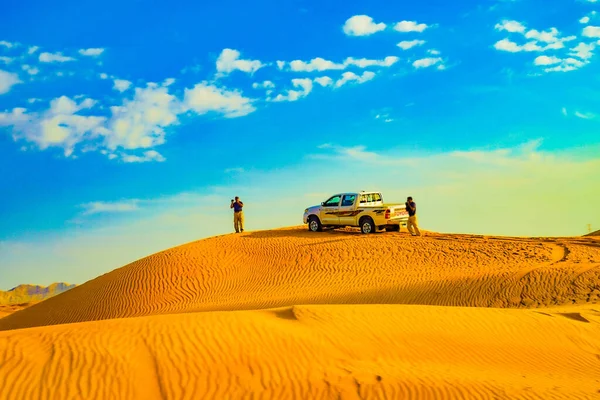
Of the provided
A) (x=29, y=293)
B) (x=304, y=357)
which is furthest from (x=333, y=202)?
(x=29, y=293)

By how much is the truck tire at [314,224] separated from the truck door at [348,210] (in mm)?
1464

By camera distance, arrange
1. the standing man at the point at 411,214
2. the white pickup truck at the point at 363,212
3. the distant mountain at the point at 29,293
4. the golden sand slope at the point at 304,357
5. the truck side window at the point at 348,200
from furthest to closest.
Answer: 1. the distant mountain at the point at 29,293
2. the truck side window at the point at 348,200
3. the white pickup truck at the point at 363,212
4. the standing man at the point at 411,214
5. the golden sand slope at the point at 304,357

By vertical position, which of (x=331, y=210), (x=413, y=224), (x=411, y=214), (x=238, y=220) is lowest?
(x=413, y=224)

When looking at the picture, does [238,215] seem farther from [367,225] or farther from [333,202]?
[367,225]

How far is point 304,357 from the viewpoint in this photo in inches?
378

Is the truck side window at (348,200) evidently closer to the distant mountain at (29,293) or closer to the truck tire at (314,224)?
the truck tire at (314,224)

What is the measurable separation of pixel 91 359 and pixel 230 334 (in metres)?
2.33

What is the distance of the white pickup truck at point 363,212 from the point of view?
28.5 meters

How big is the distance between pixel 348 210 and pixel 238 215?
598 cm

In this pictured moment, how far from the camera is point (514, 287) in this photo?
788 inches

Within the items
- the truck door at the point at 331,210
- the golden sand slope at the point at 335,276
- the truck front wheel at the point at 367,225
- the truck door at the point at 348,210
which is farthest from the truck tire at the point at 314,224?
the truck front wheel at the point at 367,225

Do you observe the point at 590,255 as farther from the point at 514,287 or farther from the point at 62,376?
the point at 62,376

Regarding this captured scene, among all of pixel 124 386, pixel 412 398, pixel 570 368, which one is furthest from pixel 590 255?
pixel 124 386

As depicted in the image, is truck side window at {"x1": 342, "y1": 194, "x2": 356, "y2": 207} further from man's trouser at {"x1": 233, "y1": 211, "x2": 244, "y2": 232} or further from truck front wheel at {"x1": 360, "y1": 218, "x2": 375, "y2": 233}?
man's trouser at {"x1": 233, "y1": 211, "x2": 244, "y2": 232}
